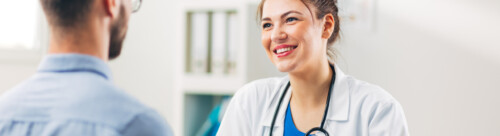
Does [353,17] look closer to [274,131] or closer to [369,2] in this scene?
[369,2]

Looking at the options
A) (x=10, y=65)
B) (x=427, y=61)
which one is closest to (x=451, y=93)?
(x=427, y=61)

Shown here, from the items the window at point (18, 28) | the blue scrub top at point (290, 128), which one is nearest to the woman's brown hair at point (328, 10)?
the blue scrub top at point (290, 128)

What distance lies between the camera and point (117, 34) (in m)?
0.76

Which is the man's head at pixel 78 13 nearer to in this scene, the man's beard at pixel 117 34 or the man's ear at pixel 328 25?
the man's beard at pixel 117 34

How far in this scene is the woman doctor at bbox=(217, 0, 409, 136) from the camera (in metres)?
1.34

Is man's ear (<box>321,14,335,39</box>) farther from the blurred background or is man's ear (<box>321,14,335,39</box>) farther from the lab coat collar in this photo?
the blurred background

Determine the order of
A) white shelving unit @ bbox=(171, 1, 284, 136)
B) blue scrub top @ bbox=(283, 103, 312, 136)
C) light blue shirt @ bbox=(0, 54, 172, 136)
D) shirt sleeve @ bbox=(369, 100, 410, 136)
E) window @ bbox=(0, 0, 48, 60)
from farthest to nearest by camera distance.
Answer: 1. window @ bbox=(0, 0, 48, 60)
2. white shelving unit @ bbox=(171, 1, 284, 136)
3. blue scrub top @ bbox=(283, 103, 312, 136)
4. shirt sleeve @ bbox=(369, 100, 410, 136)
5. light blue shirt @ bbox=(0, 54, 172, 136)

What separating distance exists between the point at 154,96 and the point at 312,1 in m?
1.83

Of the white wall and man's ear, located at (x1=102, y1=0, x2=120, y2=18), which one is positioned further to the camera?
the white wall

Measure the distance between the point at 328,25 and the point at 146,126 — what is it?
3.17 ft

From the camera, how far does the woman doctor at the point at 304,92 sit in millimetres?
1344

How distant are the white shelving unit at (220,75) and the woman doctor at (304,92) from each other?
746 mm

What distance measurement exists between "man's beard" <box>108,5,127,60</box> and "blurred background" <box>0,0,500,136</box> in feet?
4.95

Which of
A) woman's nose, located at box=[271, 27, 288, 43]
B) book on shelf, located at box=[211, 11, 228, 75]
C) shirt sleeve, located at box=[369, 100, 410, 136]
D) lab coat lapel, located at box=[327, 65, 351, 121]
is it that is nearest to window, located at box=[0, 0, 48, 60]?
book on shelf, located at box=[211, 11, 228, 75]
